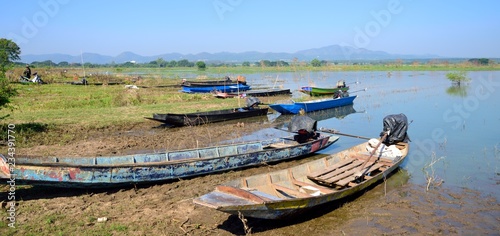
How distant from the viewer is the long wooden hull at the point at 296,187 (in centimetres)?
574

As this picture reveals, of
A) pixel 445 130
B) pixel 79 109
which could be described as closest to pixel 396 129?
pixel 445 130

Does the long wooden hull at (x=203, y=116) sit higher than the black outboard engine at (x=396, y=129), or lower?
lower

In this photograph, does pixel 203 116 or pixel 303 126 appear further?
pixel 203 116

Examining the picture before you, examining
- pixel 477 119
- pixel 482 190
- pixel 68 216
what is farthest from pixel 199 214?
pixel 477 119

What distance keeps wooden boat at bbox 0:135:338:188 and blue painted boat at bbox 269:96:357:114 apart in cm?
817

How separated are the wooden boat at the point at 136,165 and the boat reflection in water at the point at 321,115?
7.20m

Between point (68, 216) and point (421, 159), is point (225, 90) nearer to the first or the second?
point (421, 159)

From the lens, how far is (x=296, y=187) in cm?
779

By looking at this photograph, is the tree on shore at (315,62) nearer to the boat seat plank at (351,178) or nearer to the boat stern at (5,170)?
the boat seat plank at (351,178)

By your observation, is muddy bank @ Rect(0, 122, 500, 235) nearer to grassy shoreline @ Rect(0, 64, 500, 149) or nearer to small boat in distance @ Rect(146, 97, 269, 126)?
grassy shoreline @ Rect(0, 64, 500, 149)

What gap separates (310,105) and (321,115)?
3.41 ft

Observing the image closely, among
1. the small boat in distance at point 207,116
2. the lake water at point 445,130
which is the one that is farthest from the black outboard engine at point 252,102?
the lake water at point 445,130

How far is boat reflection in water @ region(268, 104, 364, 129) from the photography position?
1869cm

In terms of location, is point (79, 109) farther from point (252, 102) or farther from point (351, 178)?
point (351, 178)
